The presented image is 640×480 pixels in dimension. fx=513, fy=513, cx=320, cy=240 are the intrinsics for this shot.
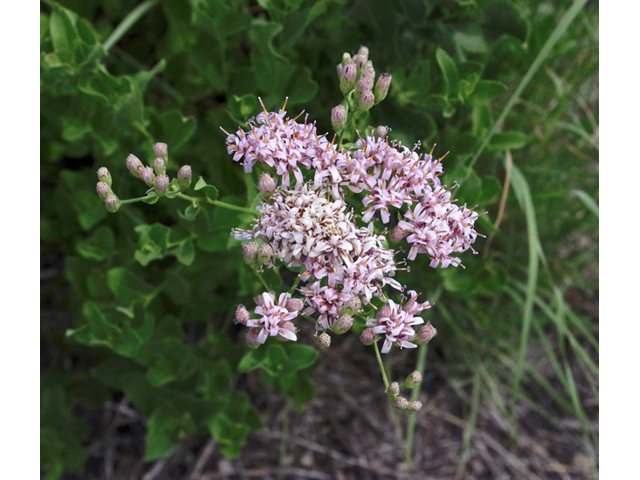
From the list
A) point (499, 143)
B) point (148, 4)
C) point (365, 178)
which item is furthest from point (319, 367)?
point (148, 4)

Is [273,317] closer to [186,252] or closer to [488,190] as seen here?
[186,252]

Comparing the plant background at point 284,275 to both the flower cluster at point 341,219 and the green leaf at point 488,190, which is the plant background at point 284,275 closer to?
the green leaf at point 488,190

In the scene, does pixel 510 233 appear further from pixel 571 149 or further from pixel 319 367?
pixel 319 367

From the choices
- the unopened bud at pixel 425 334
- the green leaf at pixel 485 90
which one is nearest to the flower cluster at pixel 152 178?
the unopened bud at pixel 425 334

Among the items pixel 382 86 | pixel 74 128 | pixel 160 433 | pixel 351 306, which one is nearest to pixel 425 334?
pixel 351 306

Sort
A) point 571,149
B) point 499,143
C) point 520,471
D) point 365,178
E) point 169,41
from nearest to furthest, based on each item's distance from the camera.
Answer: point 365,178 < point 499,143 < point 169,41 < point 571,149 < point 520,471

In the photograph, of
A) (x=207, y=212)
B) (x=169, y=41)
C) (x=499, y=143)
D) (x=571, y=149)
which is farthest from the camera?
(x=571, y=149)

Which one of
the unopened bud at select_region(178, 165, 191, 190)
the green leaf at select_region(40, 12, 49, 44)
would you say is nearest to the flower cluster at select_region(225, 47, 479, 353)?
the unopened bud at select_region(178, 165, 191, 190)
